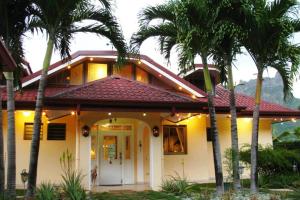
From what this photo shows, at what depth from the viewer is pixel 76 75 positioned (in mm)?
17750

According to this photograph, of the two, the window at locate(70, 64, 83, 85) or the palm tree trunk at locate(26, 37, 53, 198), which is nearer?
the palm tree trunk at locate(26, 37, 53, 198)

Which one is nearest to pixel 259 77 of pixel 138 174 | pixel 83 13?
pixel 83 13

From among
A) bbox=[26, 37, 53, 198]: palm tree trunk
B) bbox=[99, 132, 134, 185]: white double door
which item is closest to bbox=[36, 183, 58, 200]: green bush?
bbox=[26, 37, 53, 198]: palm tree trunk

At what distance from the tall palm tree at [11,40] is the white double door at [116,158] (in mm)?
6449

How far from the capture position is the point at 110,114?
582 inches

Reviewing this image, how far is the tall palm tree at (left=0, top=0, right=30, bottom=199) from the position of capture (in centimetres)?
1077

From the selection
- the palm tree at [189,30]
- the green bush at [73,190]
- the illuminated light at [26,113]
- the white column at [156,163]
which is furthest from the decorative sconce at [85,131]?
the palm tree at [189,30]

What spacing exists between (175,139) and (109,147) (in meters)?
3.12

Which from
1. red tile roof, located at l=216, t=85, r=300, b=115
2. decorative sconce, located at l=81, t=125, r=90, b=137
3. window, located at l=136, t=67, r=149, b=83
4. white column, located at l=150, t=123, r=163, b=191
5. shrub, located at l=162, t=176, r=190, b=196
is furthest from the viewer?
red tile roof, located at l=216, t=85, r=300, b=115

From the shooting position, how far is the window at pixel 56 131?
1653 centimetres

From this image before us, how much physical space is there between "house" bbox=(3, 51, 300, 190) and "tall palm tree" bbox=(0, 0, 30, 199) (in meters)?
2.41

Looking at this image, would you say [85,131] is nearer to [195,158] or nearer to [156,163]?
[156,163]

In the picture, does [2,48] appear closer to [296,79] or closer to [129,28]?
[129,28]

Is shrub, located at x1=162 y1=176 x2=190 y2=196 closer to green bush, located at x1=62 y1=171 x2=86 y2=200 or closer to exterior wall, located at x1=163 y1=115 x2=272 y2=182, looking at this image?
exterior wall, located at x1=163 y1=115 x2=272 y2=182
